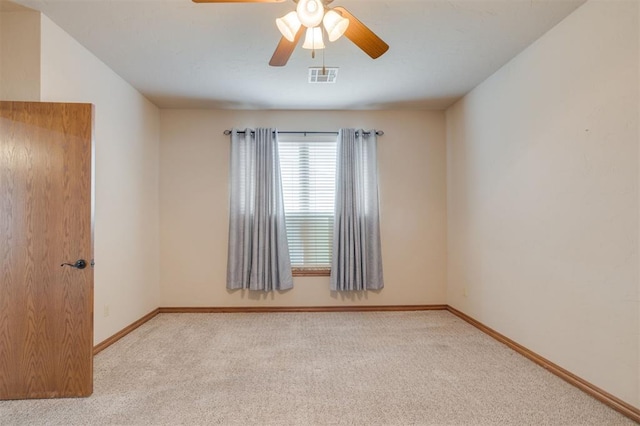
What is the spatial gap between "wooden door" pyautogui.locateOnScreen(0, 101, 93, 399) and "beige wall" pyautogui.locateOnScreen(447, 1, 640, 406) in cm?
330

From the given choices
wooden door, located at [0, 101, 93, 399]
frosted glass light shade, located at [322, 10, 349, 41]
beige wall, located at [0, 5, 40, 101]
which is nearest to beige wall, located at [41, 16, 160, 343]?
beige wall, located at [0, 5, 40, 101]

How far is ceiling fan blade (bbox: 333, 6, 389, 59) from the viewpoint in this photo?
1759mm

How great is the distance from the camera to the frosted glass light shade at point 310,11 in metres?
1.67

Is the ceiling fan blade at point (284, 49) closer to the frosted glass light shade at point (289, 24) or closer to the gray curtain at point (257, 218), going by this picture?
the frosted glass light shade at point (289, 24)

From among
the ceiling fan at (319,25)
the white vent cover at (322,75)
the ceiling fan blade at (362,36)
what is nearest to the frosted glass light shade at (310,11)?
the ceiling fan at (319,25)

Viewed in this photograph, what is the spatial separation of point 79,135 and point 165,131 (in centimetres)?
211

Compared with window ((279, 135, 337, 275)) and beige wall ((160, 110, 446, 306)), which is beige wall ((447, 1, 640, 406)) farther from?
window ((279, 135, 337, 275))

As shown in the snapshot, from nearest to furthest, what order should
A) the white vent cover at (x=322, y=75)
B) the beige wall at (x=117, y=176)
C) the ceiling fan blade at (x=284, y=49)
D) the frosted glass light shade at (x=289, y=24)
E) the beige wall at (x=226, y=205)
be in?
the frosted glass light shade at (x=289, y=24), the ceiling fan blade at (x=284, y=49), the beige wall at (x=117, y=176), the white vent cover at (x=322, y=75), the beige wall at (x=226, y=205)

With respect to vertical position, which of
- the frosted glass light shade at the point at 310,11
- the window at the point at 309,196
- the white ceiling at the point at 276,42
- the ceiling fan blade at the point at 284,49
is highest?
the white ceiling at the point at 276,42

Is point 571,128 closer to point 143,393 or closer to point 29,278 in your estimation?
point 143,393

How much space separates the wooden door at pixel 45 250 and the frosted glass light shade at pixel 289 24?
1.46 meters

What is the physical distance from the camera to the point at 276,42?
2.64 meters

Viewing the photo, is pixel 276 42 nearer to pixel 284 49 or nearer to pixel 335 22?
pixel 284 49

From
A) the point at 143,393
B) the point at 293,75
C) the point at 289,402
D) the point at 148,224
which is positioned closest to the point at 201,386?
the point at 143,393
